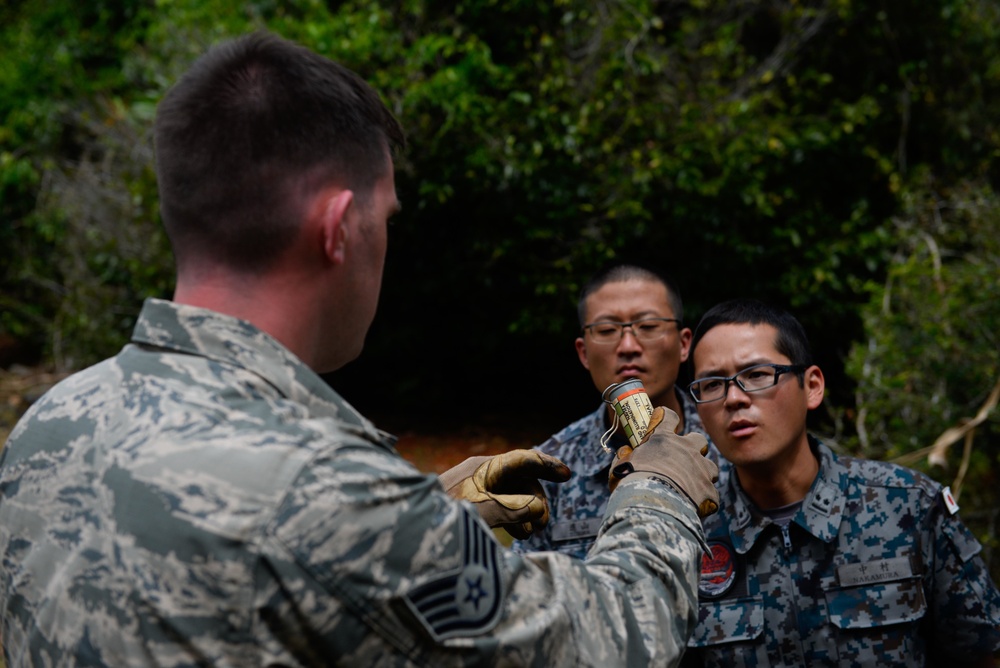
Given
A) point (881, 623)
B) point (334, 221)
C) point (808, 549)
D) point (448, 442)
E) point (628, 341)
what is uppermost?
point (334, 221)

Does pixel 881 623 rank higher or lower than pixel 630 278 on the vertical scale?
lower

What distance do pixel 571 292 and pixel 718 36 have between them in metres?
2.31

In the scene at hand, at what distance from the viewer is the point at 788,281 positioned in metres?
7.22

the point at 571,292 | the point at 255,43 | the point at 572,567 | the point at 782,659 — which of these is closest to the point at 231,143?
the point at 255,43

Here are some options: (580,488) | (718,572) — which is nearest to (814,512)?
(718,572)

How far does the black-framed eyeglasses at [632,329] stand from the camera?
154 inches

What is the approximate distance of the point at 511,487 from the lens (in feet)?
7.97

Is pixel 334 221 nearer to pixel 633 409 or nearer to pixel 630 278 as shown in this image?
pixel 633 409

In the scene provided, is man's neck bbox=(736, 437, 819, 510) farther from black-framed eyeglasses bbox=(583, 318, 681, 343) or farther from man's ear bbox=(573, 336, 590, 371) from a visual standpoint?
man's ear bbox=(573, 336, 590, 371)

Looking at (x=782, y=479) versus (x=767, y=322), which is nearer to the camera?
(x=782, y=479)

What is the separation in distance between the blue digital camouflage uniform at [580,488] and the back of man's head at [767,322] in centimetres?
42

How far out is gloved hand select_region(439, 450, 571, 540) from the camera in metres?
2.26

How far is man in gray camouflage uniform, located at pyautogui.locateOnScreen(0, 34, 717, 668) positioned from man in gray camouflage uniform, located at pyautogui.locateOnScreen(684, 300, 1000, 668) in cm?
123

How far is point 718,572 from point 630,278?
1.44m
